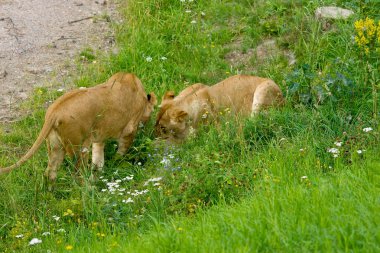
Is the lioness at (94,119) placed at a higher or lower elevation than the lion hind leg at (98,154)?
higher

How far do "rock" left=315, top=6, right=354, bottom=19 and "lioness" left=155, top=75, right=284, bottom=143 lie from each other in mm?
1478

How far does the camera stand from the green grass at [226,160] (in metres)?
5.43

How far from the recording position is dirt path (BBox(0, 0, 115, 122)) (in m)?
9.88

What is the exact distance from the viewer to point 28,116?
30.3 ft

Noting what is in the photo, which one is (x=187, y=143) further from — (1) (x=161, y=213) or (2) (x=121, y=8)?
(2) (x=121, y=8)

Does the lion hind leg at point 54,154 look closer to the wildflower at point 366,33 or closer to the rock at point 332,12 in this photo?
the wildflower at point 366,33

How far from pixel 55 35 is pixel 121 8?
1.09 meters

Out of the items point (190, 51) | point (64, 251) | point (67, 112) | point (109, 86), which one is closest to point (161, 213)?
point (64, 251)

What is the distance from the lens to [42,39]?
10750 millimetres

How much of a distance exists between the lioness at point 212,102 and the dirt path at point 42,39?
163 cm

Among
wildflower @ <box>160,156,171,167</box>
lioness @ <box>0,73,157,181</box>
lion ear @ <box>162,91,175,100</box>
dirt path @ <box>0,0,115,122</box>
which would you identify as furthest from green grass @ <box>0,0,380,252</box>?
lion ear @ <box>162,91,175,100</box>

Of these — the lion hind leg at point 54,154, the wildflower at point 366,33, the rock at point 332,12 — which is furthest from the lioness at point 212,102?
the rock at point 332,12

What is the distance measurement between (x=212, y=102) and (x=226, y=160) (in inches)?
72.3

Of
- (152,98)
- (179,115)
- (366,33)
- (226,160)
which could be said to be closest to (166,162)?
(226,160)
